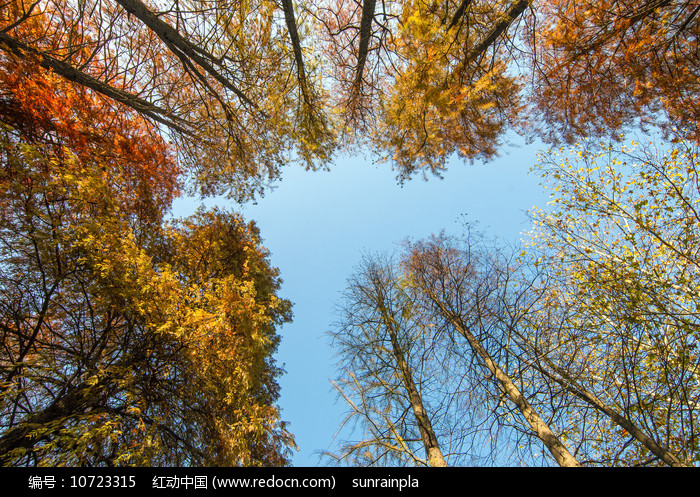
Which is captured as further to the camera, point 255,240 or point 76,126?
point 255,240

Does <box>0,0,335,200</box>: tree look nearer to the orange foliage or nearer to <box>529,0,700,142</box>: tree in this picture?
the orange foliage

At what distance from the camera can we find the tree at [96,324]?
3189 millimetres

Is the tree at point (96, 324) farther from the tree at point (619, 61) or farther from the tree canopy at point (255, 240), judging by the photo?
the tree at point (619, 61)

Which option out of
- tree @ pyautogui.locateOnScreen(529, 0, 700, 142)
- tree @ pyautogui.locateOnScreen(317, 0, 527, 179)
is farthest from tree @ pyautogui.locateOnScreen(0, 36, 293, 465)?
tree @ pyautogui.locateOnScreen(529, 0, 700, 142)

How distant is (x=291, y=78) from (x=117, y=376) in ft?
21.0

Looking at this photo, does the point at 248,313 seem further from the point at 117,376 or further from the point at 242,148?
the point at 242,148

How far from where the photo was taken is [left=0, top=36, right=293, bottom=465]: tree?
10.5 ft

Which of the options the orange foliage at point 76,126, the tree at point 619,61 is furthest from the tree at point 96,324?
the tree at point 619,61

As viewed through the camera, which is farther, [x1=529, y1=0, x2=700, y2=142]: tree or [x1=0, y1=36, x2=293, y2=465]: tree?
[x1=529, y1=0, x2=700, y2=142]: tree

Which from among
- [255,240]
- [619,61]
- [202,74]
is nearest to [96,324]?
[255,240]

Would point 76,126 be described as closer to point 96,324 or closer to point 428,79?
point 96,324

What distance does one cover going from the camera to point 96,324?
4.29m

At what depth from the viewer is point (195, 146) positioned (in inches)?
285
